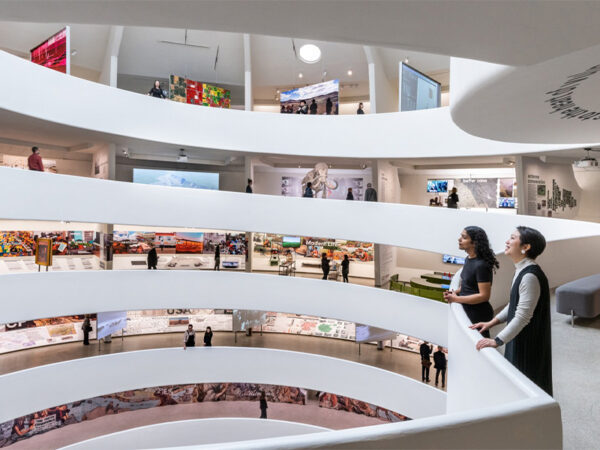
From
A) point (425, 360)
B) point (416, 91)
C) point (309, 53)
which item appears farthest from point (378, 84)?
point (425, 360)

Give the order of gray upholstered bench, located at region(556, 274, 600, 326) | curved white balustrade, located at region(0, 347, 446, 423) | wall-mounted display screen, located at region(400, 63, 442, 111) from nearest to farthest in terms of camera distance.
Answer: gray upholstered bench, located at region(556, 274, 600, 326) < curved white balustrade, located at region(0, 347, 446, 423) < wall-mounted display screen, located at region(400, 63, 442, 111)

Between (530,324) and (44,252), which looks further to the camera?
(44,252)

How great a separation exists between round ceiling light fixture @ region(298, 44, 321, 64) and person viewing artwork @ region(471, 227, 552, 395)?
16.8 m

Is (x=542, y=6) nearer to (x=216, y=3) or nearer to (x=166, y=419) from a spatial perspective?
(x=216, y=3)

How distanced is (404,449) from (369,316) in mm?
12753

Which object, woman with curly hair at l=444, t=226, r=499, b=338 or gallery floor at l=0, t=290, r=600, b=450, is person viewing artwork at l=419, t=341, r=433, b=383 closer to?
gallery floor at l=0, t=290, r=600, b=450

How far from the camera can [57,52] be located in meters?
12.8

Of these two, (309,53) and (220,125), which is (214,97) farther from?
(309,53)

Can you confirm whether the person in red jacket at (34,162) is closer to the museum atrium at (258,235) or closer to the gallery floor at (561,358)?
the museum atrium at (258,235)

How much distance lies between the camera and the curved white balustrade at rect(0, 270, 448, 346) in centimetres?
1199

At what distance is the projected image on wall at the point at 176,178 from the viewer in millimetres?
17678

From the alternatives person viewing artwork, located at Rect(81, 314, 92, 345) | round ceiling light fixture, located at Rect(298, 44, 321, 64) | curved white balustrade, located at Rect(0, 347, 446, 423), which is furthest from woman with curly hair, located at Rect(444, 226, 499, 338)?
person viewing artwork, located at Rect(81, 314, 92, 345)

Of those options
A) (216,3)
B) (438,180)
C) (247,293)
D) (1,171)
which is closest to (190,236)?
(247,293)

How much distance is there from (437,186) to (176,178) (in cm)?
1291
